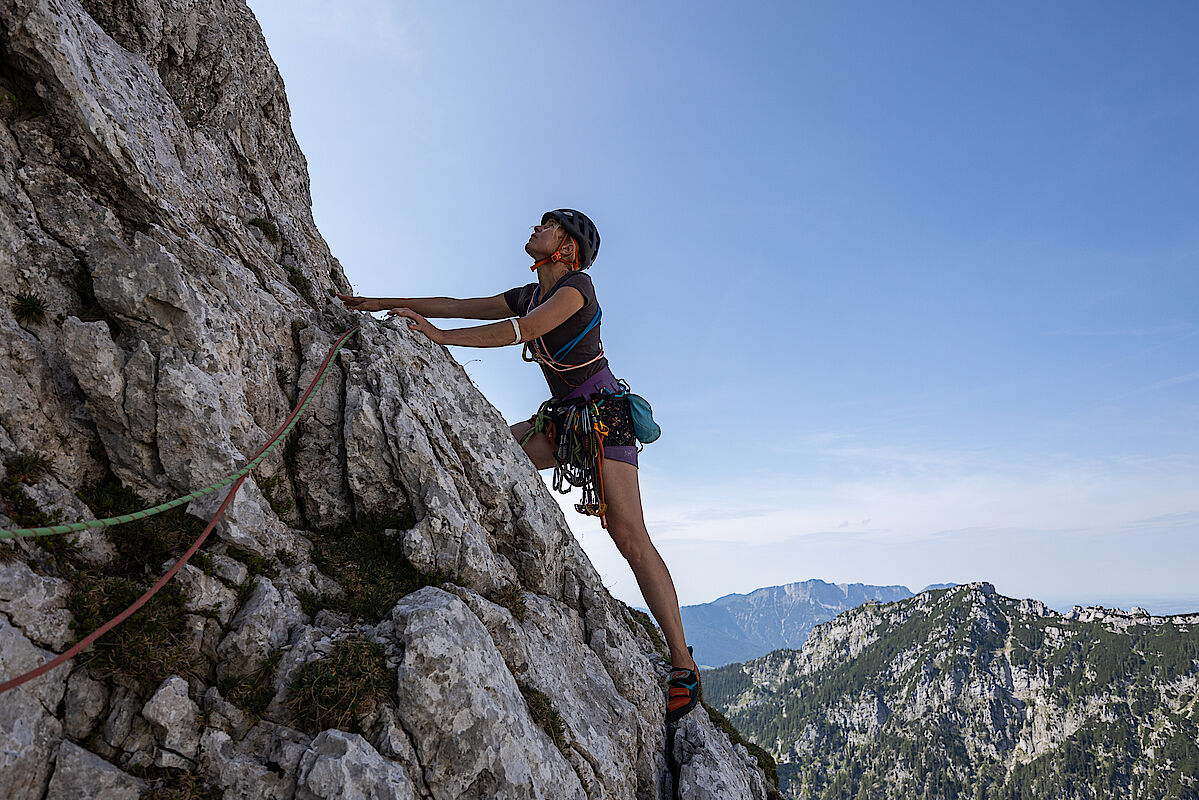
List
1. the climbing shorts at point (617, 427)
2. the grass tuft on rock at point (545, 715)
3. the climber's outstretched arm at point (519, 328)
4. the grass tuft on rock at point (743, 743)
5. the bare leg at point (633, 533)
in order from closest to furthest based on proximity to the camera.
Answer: the grass tuft on rock at point (545, 715), the climber's outstretched arm at point (519, 328), the bare leg at point (633, 533), the climbing shorts at point (617, 427), the grass tuft on rock at point (743, 743)

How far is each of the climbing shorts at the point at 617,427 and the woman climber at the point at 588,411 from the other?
2 cm

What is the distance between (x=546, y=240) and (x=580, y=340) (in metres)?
1.60

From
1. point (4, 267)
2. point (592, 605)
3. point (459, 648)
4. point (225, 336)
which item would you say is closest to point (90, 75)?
point (4, 267)

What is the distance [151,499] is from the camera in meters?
6.12

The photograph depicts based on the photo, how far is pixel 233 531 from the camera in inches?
247

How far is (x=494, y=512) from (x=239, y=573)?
3.44 m

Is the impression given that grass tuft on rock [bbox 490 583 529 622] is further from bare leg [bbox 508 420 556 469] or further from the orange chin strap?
the orange chin strap

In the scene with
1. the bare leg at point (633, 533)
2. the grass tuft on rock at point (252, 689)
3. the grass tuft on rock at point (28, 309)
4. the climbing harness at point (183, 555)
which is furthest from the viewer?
the bare leg at point (633, 533)

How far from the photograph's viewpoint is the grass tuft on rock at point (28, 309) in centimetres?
601

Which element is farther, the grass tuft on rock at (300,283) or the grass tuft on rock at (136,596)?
the grass tuft on rock at (300,283)

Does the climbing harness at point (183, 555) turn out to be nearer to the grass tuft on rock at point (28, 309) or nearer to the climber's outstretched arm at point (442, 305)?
the climber's outstretched arm at point (442, 305)

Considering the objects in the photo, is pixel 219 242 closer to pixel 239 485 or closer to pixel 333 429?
pixel 333 429

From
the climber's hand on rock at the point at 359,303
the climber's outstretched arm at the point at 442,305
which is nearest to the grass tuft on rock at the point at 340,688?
the climber's hand on rock at the point at 359,303

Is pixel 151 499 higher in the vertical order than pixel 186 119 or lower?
lower
